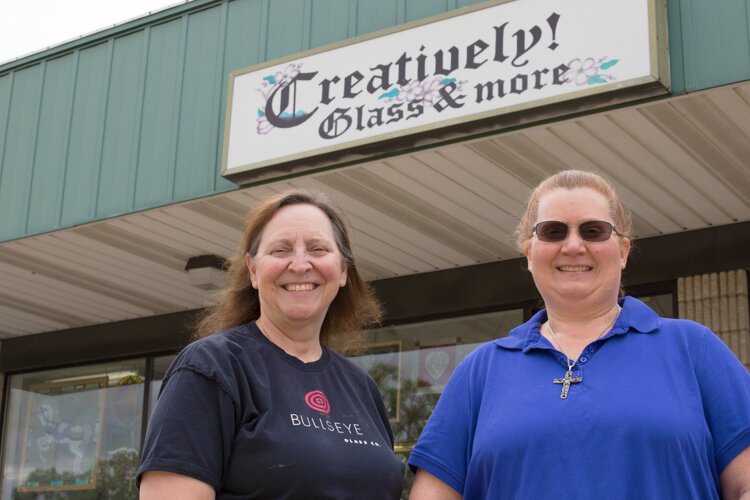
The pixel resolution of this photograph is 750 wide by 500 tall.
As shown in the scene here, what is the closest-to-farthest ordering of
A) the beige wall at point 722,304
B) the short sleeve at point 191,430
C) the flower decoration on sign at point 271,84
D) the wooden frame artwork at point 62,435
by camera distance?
the short sleeve at point 191,430 < the flower decoration on sign at point 271,84 < the beige wall at point 722,304 < the wooden frame artwork at point 62,435

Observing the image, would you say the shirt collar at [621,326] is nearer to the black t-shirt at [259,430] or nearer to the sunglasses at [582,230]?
the sunglasses at [582,230]

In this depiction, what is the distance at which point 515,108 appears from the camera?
4.85 m

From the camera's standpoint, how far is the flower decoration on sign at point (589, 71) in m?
4.63

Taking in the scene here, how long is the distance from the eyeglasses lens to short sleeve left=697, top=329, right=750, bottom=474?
343 mm

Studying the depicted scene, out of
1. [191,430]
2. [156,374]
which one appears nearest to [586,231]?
[191,430]

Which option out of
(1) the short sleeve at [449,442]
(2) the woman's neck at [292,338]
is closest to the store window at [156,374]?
(2) the woman's neck at [292,338]

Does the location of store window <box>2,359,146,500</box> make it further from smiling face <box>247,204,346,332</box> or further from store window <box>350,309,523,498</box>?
smiling face <box>247,204,346,332</box>

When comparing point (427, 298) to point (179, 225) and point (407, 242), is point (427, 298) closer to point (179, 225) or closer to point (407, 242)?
point (407, 242)

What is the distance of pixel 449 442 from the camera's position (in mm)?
2510

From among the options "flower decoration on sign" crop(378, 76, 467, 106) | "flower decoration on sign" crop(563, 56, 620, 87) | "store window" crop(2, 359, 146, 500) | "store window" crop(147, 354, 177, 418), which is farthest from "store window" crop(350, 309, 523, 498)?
"flower decoration on sign" crop(563, 56, 620, 87)

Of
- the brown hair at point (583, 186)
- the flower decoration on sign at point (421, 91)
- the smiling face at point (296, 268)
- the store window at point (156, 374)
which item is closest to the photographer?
the brown hair at point (583, 186)

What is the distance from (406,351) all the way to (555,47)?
3189 millimetres

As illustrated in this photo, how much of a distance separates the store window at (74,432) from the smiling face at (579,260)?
261 inches

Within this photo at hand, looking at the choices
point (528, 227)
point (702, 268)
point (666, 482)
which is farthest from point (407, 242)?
point (666, 482)
